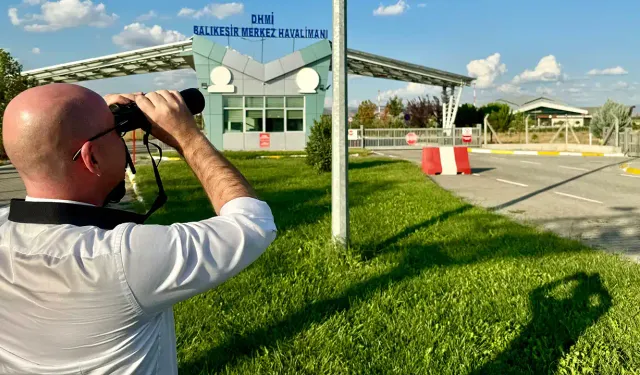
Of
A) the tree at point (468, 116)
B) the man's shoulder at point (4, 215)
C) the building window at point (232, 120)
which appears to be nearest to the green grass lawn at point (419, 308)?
the man's shoulder at point (4, 215)

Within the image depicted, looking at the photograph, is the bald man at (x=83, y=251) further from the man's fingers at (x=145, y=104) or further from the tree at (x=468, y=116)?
the tree at (x=468, y=116)

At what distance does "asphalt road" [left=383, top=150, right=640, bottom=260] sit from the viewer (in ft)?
24.8

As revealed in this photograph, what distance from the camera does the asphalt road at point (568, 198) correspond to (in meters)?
7.57

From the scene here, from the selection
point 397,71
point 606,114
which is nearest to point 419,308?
point 397,71

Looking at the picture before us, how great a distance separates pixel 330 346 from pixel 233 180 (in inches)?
94.4

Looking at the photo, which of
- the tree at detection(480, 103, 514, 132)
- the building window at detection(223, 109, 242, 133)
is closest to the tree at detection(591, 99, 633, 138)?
the tree at detection(480, 103, 514, 132)

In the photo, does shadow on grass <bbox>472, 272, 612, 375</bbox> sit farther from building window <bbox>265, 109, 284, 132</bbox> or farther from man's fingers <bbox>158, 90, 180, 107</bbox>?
building window <bbox>265, 109, 284, 132</bbox>

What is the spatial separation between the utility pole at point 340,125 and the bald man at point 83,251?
4.47 metres

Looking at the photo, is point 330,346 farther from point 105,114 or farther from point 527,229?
point 527,229

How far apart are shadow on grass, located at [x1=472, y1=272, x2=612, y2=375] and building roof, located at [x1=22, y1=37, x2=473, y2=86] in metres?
27.6

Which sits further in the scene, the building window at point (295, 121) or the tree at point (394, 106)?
the tree at point (394, 106)

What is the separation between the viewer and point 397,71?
35531 mm

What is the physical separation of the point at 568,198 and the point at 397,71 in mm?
25933

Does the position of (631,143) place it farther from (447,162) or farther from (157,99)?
(157,99)
